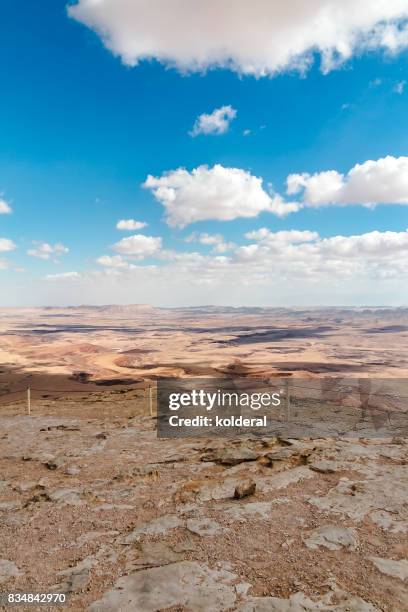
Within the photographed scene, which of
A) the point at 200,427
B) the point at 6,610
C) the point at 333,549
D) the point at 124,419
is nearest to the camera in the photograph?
the point at 6,610

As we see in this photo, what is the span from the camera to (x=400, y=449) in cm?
1086

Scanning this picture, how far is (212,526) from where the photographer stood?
675 centimetres

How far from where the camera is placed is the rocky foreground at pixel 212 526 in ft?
16.8

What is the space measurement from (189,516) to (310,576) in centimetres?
253

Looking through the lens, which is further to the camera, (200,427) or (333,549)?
(200,427)

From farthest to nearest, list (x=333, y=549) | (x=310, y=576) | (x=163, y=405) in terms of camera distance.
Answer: (x=163, y=405) → (x=333, y=549) → (x=310, y=576)

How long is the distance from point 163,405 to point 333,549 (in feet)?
41.9

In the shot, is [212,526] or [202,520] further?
[202,520]

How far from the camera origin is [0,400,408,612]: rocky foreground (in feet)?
16.8

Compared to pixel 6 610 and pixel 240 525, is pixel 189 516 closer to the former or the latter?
pixel 240 525

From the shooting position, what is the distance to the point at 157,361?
63781 mm

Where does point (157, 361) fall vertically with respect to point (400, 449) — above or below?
below

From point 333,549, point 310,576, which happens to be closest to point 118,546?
point 310,576

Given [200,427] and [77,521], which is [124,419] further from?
[77,521]
